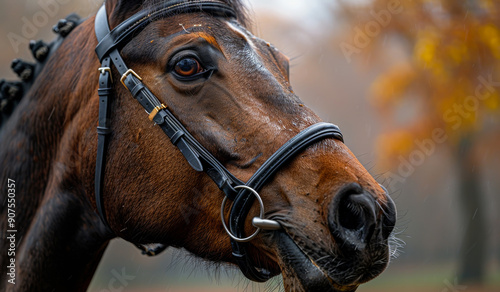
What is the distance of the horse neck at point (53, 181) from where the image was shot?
9.66 feet

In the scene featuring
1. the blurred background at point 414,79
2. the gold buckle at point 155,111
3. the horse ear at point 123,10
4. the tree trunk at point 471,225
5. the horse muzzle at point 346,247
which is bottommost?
the tree trunk at point 471,225

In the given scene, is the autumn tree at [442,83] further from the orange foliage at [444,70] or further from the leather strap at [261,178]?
the leather strap at [261,178]

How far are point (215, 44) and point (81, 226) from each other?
4.96ft

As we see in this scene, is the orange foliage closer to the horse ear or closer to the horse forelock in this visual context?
the horse forelock

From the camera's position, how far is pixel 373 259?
2107 mm

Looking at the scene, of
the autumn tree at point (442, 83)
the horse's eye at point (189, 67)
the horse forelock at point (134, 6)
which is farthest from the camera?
the autumn tree at point (442, 83)

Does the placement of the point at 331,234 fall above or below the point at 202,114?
below

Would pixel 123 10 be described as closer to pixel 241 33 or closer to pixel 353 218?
pixel 241 33

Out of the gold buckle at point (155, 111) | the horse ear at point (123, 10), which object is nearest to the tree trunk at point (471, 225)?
the horse ear at point (123, 10)

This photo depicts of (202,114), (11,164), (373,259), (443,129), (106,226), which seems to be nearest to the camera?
(373,259)

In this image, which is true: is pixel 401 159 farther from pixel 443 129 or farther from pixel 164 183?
Answer: pixel 164 183

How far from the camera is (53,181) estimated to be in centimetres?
303

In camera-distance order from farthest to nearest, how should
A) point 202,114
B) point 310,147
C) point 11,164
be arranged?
point 11,164 → point 202,114 → point 310,147

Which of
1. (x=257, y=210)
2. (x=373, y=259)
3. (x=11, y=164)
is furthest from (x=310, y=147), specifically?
(x=11, y=164)
